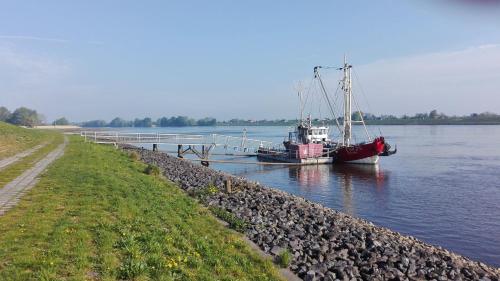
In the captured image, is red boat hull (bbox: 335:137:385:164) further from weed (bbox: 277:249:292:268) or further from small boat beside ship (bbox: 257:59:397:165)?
weed (bbox: 277:249:292:268)

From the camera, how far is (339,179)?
43812mm

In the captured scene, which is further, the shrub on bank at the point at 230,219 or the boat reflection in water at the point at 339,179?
the boat reflection in water at the point at 339,179

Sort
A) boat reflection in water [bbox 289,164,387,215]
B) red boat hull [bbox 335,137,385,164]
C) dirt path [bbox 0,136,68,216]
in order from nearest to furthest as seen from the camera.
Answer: dirt path [bbox 0,136,68,216] → boat reflection in water [bbox 289,164,387,215] → red boat hull [bbox 335,137,385,164]

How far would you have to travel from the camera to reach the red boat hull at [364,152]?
184ft

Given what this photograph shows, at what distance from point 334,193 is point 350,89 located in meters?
35.6

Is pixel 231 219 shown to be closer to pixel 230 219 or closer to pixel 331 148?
pixel 230 219

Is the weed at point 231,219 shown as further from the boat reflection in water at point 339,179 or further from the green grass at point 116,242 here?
the boat reflection in water at point 339,179

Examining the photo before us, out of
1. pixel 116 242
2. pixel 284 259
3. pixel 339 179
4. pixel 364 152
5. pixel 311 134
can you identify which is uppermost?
pixel 311 134

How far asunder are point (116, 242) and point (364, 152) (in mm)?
50678

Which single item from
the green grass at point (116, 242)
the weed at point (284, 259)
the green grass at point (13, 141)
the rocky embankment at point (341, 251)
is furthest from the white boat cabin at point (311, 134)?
the weed at point (284, 259)

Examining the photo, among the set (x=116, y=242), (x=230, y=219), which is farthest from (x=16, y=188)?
(x=116, y=242)

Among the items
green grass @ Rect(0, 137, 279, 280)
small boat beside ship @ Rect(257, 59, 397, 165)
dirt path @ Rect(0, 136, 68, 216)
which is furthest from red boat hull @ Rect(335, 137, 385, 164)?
green grass @ Rect(0, 137, 279, 280)

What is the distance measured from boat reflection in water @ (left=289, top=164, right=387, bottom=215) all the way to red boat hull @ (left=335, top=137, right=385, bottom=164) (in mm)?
1197

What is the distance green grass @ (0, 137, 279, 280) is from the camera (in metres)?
8.12
